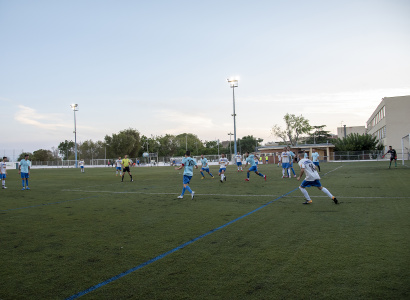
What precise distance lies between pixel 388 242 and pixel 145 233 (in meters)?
4.57

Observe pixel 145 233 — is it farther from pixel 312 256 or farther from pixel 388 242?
pixel 388 242

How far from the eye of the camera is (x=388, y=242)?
5.23 m

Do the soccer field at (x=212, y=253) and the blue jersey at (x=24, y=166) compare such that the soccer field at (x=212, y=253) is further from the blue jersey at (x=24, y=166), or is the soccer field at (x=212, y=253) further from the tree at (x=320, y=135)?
the tree at (x=320, y=135)

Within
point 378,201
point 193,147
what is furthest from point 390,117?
point 193,147

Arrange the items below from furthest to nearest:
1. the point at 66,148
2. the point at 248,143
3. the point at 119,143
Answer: the point at 66,148 → the point at 248,143 → the point at 119,143

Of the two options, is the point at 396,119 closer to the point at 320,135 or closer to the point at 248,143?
the point at 320,135

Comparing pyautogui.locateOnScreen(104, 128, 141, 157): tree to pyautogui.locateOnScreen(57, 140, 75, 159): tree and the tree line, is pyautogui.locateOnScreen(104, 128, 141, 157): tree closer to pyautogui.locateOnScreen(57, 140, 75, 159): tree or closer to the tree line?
the tree line

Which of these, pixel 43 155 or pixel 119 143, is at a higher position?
pixel 119 143

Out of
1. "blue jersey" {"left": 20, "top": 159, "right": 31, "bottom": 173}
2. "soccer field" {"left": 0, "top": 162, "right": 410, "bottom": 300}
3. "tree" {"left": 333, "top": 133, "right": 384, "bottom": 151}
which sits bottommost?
"soccer field" {"left": 0, "top": 162, "right": 410, "bottom": 300}

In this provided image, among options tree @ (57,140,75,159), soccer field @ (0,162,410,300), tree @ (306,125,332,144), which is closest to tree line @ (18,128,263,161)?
tree @ (57,140,75,159)

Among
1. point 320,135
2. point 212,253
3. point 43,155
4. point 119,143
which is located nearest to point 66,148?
point 43,155

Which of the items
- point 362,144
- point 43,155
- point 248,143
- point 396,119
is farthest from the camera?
point 248,143

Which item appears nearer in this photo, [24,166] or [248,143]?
[24,166]

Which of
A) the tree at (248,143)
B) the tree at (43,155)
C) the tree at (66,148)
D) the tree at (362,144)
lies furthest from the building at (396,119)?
the tree at (66,148)
